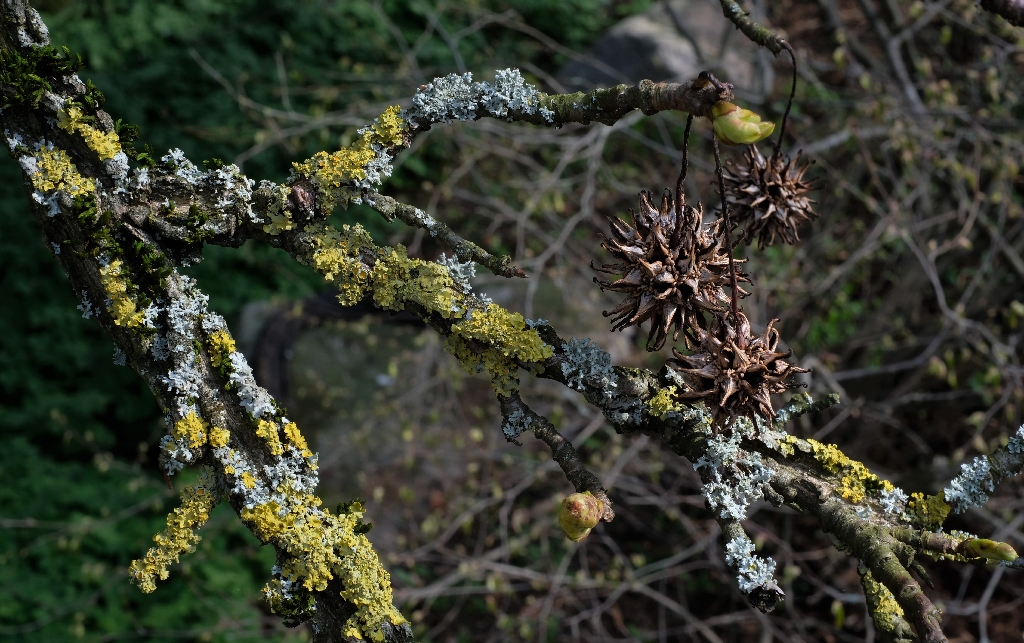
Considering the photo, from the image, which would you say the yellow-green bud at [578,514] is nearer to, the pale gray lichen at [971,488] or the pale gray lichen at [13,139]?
the pale gray lichen at [971,488]

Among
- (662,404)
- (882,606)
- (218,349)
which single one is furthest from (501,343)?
(882,606)

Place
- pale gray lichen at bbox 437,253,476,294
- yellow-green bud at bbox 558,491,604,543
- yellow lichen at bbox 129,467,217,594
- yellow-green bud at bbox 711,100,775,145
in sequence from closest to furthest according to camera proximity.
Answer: yellow-green bud at bbox 711,100,775,145 → yellow-green bud at bbox 558,491,604,543 → yellow lichen at bbox 129,467,217,594 → pale gray lichen at bbox 437,253,476,294

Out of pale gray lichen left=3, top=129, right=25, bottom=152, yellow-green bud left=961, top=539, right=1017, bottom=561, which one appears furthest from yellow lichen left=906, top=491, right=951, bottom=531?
pale gray lichen left=3, top=129, right=25, bottom=152

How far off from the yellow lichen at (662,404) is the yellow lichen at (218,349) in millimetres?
776

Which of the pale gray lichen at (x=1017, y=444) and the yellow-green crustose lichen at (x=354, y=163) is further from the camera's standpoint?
the yellow-green crustose lichen at (x=354, y=163)

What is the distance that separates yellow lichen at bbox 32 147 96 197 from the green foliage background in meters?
2.95

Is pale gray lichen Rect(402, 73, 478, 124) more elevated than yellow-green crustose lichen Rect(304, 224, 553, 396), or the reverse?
pale gray lichen Rect(402, 73, 478, 124)

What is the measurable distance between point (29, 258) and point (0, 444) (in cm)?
123

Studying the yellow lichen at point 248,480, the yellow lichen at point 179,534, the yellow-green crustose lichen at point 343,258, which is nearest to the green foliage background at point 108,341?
the yellow lichen at point 179,534

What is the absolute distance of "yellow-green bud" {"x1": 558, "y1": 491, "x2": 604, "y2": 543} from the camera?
1073 millimetres

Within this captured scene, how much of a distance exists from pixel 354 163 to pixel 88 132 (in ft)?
1.52

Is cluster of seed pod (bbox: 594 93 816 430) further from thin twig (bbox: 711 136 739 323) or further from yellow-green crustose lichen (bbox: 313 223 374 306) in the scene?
yellow-green crustose lichen (bbox: 313 223 374 306)

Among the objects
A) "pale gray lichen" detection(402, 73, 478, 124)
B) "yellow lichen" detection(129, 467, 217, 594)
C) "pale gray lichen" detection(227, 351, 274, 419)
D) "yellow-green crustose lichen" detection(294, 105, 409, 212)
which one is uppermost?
"pale gray lichen" detection(402, 73, 478, 124)

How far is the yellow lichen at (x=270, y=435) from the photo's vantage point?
1300mm
